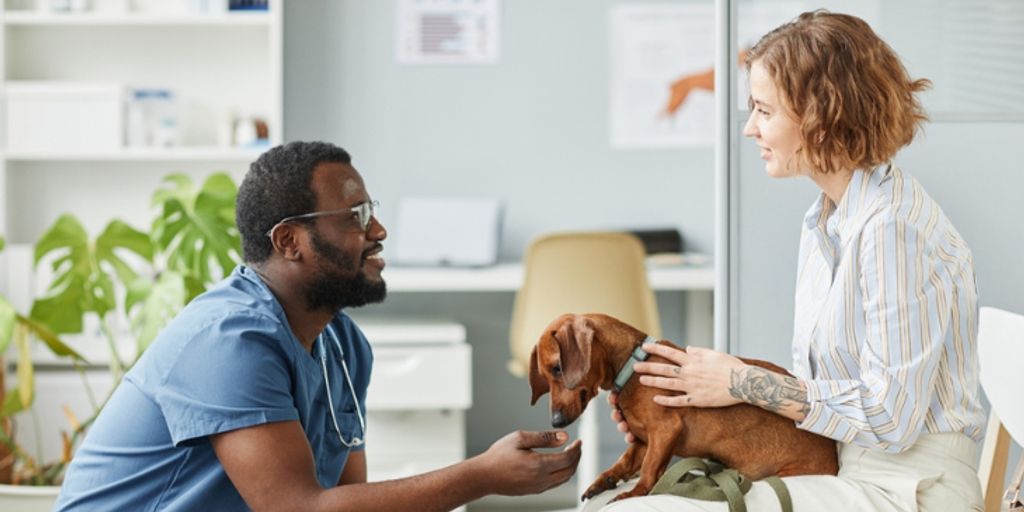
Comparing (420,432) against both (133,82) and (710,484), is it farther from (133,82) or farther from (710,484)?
(710,484)

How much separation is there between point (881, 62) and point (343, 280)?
2.63 feet

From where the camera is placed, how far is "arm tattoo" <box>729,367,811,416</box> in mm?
1578

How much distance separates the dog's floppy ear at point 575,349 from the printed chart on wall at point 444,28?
2.86 meters

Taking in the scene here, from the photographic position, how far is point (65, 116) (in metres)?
4.01

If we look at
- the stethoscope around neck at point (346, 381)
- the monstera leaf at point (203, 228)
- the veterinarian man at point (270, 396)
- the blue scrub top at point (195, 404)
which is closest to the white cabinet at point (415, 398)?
the monstera leaf at point (203, 228)

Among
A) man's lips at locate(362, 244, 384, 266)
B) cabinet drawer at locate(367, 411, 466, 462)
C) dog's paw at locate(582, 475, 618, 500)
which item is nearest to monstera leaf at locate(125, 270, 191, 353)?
cabinet drawer at locate(367, 411, 466, 462)

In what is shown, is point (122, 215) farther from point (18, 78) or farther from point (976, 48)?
point (976, 48)

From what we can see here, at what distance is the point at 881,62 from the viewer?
5.24 ft

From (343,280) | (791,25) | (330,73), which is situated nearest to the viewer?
(791,25)

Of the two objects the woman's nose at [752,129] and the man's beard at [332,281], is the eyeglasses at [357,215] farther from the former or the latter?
the woman's nose at [752,129]

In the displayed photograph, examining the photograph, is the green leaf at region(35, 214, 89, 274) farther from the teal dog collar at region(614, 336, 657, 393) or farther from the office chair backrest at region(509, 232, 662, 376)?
the teal dog collar at region(614, 336, 657, 393)

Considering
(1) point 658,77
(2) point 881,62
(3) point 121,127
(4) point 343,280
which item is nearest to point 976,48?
(2) point 881,62

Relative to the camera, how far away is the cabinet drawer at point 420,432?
377 centimetres

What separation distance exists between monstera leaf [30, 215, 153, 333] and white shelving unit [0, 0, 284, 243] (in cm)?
113
